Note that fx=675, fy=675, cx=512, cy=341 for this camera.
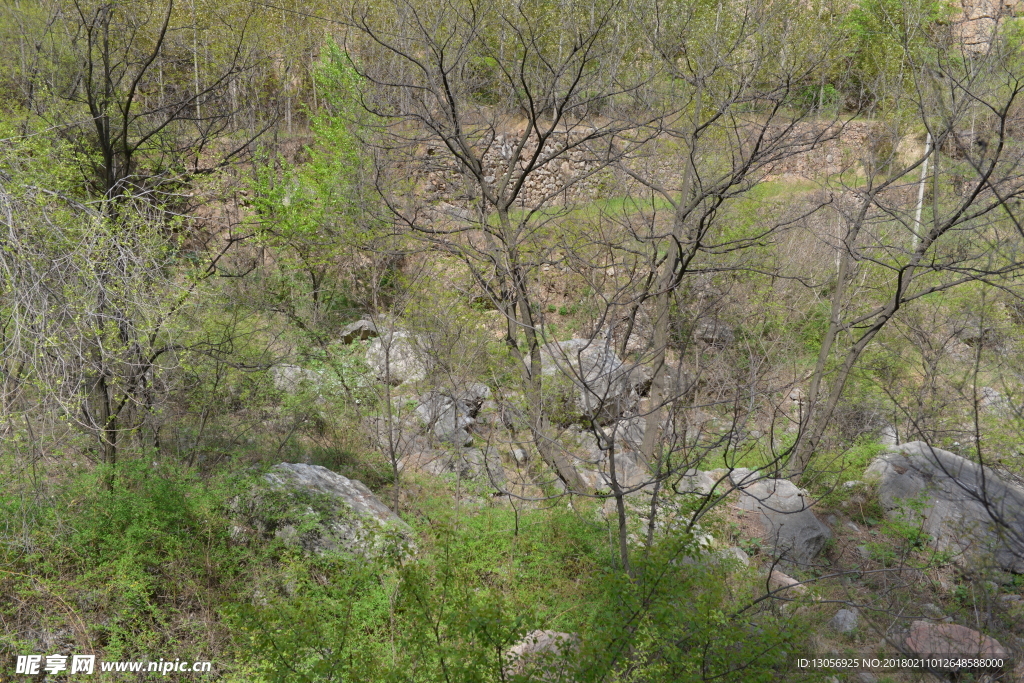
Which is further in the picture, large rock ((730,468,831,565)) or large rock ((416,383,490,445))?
large rock ((416,383,490,445))

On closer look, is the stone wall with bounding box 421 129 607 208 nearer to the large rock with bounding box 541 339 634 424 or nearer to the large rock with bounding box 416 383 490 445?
the large rock with bounding box 541 339 634 424

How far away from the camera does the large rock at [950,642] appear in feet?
14.8

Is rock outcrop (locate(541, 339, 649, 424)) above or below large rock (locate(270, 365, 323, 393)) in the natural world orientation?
above

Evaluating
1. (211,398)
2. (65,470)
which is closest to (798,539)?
(211,398)


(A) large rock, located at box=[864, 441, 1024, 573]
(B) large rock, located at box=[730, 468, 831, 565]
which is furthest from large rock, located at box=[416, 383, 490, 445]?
(A) large rock, located at box=[864, 441, 1024, 573]

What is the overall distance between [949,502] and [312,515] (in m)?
6.17

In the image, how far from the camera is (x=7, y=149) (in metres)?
3.67

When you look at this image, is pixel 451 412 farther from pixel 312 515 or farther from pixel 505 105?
pixel 505 105

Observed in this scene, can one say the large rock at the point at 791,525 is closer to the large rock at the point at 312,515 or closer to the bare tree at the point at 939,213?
the bare tree at the point at 939,213

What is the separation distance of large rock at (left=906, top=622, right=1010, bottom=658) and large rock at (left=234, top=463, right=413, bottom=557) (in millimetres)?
3804

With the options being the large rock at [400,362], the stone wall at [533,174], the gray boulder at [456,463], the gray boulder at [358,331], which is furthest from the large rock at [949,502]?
the gray boulder at [358,331]

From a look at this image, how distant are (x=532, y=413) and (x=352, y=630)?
8.19 ft

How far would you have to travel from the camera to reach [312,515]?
224 inches

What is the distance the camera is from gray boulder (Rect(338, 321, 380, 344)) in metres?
12.2
